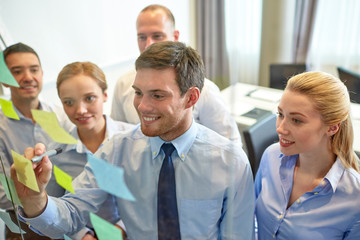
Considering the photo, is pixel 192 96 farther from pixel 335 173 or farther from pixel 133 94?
pixel 335 173

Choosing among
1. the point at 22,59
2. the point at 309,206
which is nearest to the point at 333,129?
the point at 309,206

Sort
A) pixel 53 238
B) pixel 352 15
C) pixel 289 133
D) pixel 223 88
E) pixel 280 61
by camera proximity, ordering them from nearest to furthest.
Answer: pixel 223 88 < pixel 53 238 < pixel 289 133 < pixel 280 61 < pixel 352 15

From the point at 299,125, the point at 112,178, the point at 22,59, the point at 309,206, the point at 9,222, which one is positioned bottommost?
the point at 309,206

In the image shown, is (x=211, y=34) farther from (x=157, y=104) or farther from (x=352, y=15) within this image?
(x=352, y=15)

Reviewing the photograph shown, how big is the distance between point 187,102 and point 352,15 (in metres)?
2.21

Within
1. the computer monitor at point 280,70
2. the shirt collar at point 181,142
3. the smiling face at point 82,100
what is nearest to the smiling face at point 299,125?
the shirt collar at point 181,142

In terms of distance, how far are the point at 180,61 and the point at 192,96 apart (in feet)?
0.22

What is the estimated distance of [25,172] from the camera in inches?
21.3

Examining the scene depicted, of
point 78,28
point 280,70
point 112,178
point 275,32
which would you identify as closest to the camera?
point 112,178

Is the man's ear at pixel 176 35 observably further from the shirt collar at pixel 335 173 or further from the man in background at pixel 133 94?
the shirt collar at pixel 335 173

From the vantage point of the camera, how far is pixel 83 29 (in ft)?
2.77

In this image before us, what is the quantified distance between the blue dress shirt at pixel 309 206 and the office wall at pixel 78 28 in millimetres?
485

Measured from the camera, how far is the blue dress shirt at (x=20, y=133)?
0.54 m

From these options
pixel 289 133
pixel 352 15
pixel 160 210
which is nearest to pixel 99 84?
pixel 160 210
